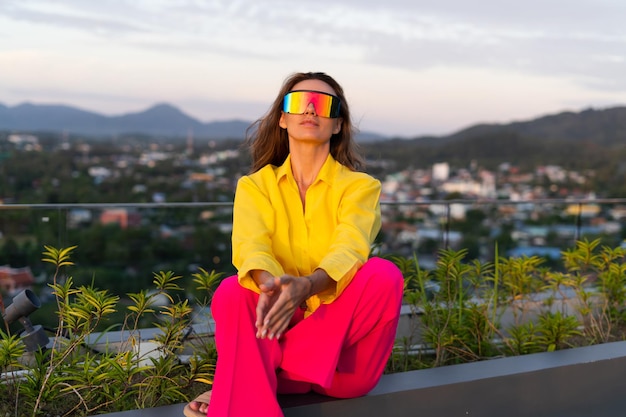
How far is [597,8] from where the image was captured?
11.1 m

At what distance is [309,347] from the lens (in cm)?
208

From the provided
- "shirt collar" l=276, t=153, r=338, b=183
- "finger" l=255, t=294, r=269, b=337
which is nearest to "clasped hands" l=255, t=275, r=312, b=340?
"finger" l=255, t=294, r=269, b=337

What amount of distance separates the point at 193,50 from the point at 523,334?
14052 mm

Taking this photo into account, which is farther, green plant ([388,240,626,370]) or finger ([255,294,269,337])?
green plant ([388,240,626,370])

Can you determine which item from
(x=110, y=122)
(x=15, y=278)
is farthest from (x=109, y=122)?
(x=15, y=278)

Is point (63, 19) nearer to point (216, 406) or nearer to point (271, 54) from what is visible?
point (271, 54)

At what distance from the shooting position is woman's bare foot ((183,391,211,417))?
6.61 feet

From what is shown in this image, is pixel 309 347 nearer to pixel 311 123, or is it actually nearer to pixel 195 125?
pixel 311 123

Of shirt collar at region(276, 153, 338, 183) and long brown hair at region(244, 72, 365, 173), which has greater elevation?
long brown hair at region(244, 72, 365, 173)

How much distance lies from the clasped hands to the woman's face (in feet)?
2.06

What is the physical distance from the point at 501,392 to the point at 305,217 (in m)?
0.98

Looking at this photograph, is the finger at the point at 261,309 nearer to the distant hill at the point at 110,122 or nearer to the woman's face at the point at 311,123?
the woman's face at the point at 311,123

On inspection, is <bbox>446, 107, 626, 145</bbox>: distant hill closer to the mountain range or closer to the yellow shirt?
the mountain range

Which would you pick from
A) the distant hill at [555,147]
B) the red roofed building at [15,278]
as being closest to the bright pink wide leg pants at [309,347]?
the red roofed building at [15,278]
